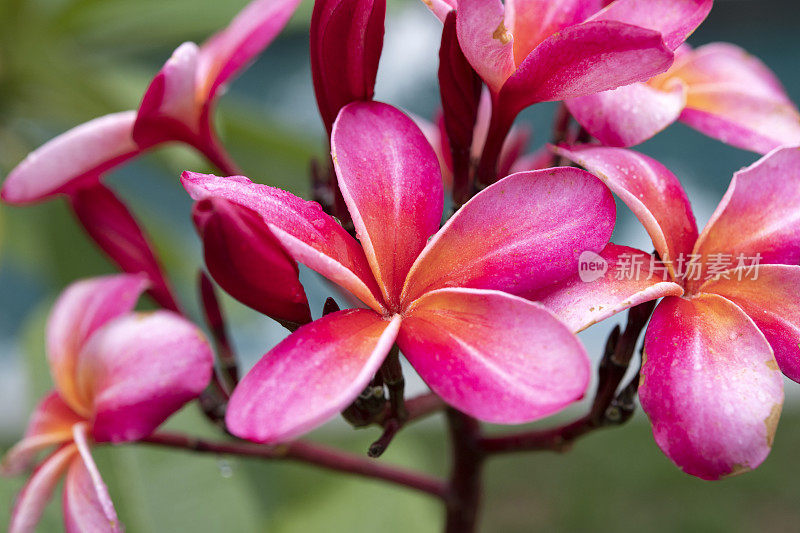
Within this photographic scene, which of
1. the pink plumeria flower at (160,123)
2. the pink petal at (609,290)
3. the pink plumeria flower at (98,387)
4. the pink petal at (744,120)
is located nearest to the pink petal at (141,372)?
the pink plumeria flower at (98,387)

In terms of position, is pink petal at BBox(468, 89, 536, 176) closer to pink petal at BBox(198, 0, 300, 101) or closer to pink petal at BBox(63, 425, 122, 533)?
pink petal at BBox(198, 0, 300, 101)

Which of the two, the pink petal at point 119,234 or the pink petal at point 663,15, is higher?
the pink petal at point 663,15

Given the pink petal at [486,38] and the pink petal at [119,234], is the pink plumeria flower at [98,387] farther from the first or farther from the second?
the pink petal at [486,38]

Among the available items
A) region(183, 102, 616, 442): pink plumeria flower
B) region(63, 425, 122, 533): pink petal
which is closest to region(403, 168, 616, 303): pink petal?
region(183, 102, 616, 442): pink plumeria flower

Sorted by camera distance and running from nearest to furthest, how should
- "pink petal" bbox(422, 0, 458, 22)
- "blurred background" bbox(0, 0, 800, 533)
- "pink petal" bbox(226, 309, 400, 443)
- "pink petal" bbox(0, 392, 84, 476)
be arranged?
"pink petal" bbox(226, 309, 400, 443) < "pink petal" bbox(422, 0, 458, 22) < "pink petal" bbox(0, 392, 84, 476) < "blurred background" bbox(0, 0, 800, 533)

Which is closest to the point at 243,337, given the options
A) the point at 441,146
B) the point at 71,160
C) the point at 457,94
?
the point at 441,146

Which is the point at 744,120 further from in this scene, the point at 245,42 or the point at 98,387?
the point at 98,387
